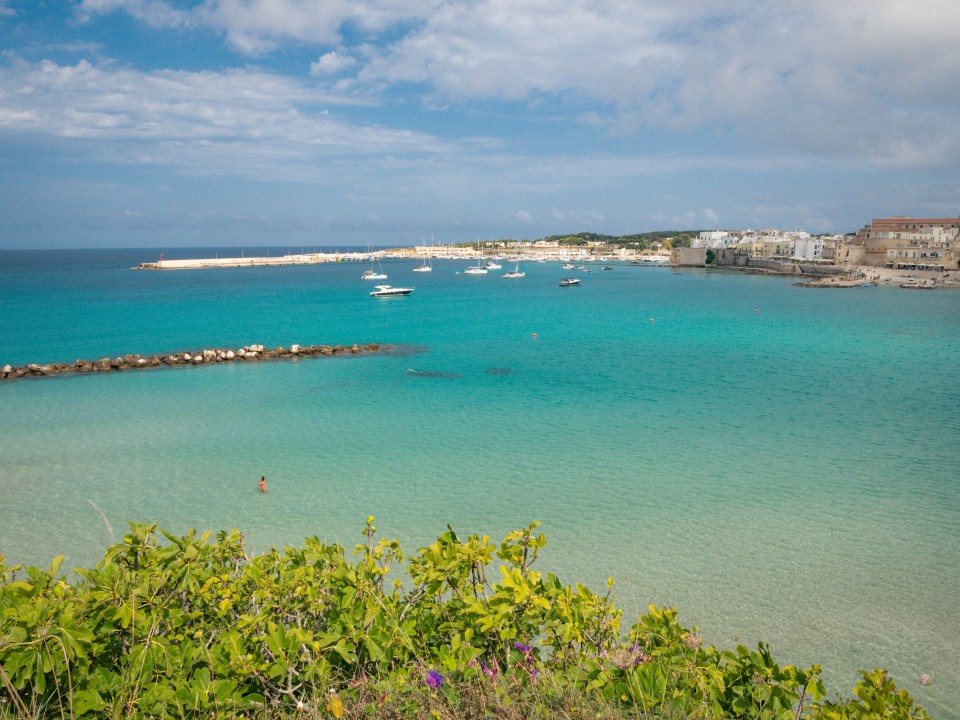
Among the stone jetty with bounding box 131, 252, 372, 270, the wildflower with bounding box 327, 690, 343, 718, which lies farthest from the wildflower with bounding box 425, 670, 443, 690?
the stone jetty with bounding box 131, 252, 372, 270

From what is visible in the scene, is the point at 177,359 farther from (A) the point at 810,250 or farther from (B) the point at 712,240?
(B) the point at 712,240

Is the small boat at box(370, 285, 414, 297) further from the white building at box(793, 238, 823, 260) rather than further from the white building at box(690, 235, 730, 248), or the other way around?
the white building at box(690, 235, 730, 248)

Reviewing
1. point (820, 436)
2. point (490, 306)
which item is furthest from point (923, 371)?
point (490, 306)

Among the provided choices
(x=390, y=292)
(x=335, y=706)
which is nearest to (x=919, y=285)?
(x=390, y=292)

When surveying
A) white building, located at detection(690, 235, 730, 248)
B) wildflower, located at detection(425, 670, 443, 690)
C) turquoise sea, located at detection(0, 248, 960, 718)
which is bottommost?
turquoise sea, located at detection(0, 248, 960, 718)

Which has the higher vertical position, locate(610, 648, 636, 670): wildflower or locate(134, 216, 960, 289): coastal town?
locate(134, 216, 960, 289): coastal town

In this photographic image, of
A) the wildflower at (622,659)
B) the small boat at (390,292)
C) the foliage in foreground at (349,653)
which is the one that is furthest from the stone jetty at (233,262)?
the wildflower at (622,659)
